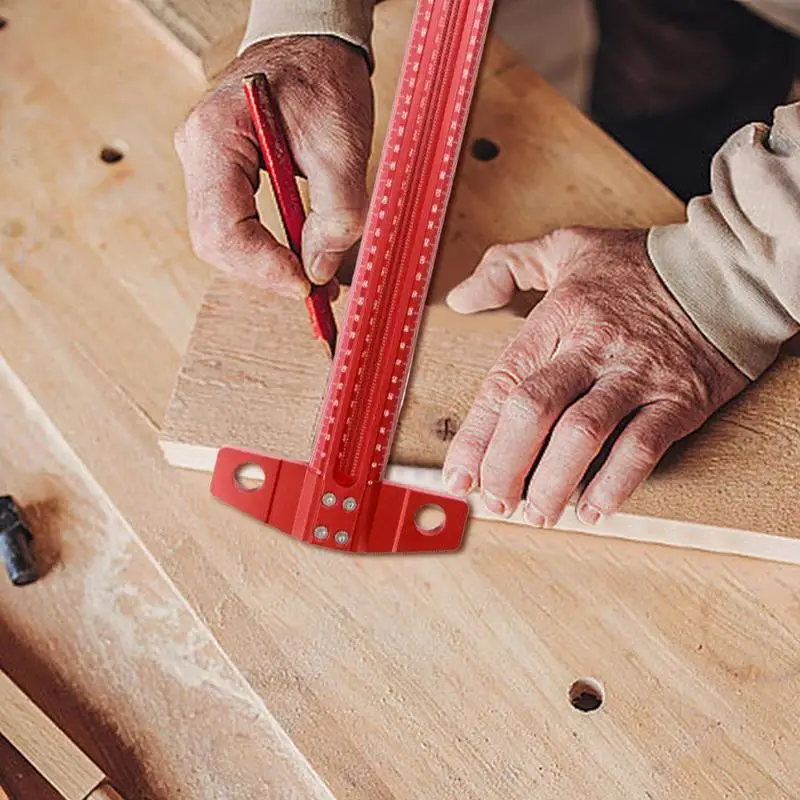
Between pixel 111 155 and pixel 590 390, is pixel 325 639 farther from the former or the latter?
pixel 111 155

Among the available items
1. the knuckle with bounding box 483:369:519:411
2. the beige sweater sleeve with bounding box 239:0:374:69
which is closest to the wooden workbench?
the knuckle with bounding box 483:369:519:411

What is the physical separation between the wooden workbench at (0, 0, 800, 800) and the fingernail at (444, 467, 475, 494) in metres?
0.06

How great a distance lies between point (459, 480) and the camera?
0.93 meters

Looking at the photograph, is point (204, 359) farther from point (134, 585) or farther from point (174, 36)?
point (174, 36)

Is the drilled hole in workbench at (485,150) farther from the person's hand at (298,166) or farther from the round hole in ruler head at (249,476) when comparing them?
the round hole in ruler head at (249,476)

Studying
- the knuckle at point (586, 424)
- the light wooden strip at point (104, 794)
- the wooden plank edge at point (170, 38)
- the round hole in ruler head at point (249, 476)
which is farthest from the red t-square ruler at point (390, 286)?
the wooden plank edge at point (170, 38)

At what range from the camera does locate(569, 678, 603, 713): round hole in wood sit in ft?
3.00

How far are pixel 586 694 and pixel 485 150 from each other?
54 cm

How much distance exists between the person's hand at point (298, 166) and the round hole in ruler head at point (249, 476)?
15 cm

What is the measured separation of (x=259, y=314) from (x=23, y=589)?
0.31m

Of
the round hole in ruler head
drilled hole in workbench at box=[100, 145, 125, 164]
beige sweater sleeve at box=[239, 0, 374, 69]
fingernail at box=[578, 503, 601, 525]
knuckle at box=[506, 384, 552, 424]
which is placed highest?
beige sweater sleeve at box=[239, 0, 374, 69]

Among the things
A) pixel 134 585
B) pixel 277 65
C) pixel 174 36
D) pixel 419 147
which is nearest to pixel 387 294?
pixel 419 147

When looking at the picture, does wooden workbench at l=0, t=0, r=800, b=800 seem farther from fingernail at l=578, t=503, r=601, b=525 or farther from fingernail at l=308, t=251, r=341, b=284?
fingernail at l=308, t=251, r=341, b=284

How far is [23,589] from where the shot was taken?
100 centimetres
